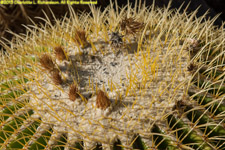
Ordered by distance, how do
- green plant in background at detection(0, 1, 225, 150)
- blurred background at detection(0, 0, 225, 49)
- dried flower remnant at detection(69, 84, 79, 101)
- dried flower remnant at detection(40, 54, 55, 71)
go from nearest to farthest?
green plant in background at detection(0, 1, 225, 150)
dried flower remnant at detection(69, 84, 79, 101)
dried flower remnant at detection(40, 54, 55, 71)
blurred background at detection(0, 0, 225, 49)

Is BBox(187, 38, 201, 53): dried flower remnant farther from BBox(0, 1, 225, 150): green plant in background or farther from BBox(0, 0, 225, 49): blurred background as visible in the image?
BBox(0, 0, 225, 49): blurred background

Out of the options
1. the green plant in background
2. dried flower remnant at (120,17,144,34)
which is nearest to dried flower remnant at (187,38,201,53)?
the green plant in background

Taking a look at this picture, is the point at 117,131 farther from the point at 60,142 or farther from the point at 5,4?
the point at 5,4

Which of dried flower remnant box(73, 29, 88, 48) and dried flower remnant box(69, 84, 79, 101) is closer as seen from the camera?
dried flower remnant box(69, 84, 79, 101)

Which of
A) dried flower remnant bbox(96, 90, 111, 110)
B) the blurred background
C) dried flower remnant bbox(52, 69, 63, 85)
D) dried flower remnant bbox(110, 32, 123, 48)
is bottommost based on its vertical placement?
dried flower remnant bbox(96, 90, 111, 110)

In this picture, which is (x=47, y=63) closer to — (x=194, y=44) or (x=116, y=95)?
(x=116, y=95)

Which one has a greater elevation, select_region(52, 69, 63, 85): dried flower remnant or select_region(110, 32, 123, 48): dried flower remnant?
select_region(110, 32, 123, 48): dried flower remnant

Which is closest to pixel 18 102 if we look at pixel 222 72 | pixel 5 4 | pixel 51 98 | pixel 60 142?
pixel 51 98

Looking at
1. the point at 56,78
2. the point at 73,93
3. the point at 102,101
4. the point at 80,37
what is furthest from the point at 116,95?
the point at 80,37
